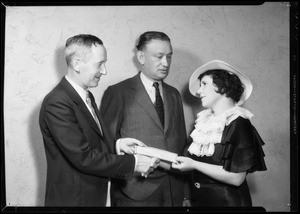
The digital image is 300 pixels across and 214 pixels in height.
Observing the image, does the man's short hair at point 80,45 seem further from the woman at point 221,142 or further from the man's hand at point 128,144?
the woman at point 221,142

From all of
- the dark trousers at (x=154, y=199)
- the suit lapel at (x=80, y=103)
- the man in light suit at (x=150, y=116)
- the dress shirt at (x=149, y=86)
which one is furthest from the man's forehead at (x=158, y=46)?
the dark trousers at (x=154, y=199)

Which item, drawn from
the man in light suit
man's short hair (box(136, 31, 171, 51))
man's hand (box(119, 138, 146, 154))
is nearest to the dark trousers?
the man in light suit

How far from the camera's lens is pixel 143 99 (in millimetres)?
2676

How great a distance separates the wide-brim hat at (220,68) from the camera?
8.59 feet

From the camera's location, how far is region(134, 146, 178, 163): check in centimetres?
261

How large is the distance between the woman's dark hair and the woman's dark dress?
7.3 inches

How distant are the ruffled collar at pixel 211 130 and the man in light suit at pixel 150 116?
0.13m

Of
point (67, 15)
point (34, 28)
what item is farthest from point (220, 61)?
point (34, 28)

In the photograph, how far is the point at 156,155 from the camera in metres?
2.61

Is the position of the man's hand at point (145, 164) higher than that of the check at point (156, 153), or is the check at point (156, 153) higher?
the check at point (156, 153)

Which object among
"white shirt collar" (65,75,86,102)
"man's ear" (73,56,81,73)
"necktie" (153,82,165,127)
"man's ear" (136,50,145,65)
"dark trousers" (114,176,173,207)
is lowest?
"dark trousers" (114,176,173,207)

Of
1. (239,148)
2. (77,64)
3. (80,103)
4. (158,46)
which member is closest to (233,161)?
(239,148)

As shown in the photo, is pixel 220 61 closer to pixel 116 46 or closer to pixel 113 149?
pixel 116 46

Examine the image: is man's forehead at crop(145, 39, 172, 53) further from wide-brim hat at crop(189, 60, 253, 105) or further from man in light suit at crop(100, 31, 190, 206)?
wide-brim hat at crop(189, 60, 253, 105)
